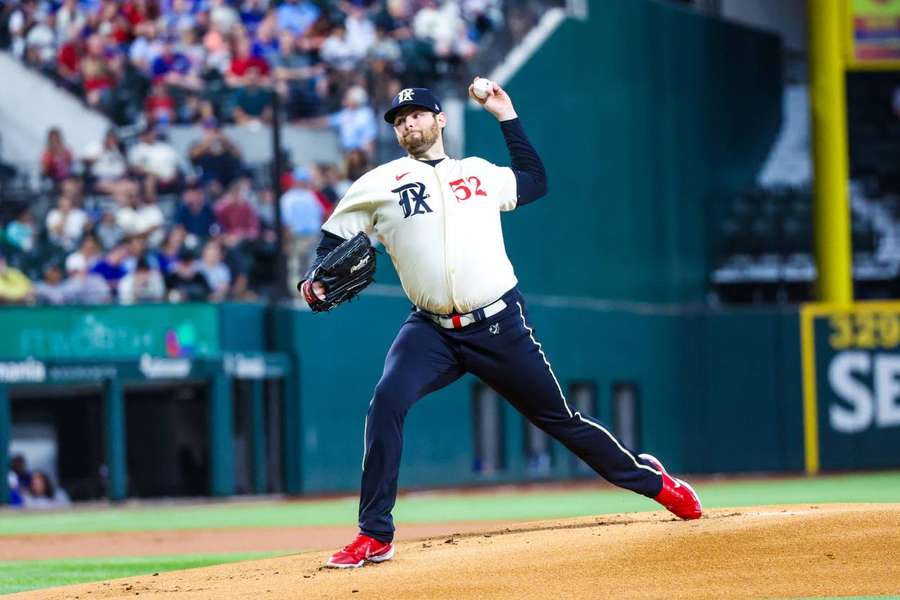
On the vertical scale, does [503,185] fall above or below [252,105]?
below

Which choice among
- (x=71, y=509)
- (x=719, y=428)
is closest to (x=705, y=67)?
(x=719, y=428)

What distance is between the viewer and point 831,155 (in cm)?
2134

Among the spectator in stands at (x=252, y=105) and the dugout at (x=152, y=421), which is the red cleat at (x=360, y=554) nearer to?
the dugout at (x=152, y=421)

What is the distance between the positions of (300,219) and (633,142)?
265 inches

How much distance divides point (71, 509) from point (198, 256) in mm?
2831

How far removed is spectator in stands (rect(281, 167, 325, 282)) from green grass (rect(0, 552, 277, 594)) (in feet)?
24.7

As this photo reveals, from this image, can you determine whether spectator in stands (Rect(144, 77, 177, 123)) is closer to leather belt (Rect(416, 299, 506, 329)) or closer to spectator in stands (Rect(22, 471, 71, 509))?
spectator in stands (Rect(22, 471, 71, 509))

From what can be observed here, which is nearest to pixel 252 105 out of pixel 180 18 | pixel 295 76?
pixel 295 76

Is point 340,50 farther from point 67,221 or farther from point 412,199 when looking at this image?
point 412,199

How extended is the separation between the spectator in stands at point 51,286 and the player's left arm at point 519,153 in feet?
32.4

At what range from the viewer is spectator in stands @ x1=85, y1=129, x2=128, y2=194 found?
644 inches

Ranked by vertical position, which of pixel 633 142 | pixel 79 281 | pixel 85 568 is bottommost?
pixel 85 568

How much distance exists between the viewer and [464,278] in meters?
6.80

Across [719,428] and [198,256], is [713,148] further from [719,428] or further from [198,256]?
[198,256]
